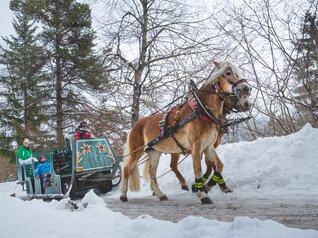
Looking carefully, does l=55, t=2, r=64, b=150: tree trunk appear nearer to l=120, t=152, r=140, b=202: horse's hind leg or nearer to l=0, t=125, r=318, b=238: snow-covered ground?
l=0, t=125, r=318, b=238: snow-covered ground

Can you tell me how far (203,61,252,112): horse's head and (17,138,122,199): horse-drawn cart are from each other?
156 inches

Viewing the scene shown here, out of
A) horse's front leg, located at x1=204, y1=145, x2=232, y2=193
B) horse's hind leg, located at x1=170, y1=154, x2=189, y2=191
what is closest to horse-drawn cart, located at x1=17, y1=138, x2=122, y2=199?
horse's hind leg, located at x1=170, y1=154, x2=189, y2=191

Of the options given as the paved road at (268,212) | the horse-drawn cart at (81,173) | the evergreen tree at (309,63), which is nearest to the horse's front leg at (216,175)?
the paved road at (268,212)

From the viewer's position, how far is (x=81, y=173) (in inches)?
355

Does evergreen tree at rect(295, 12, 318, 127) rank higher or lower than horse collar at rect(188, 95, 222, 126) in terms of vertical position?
higher

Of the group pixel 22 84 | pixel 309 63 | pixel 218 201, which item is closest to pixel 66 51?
pixel 22 84

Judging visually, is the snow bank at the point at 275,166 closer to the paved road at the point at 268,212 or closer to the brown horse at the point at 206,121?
the paved road at the point at 268,212

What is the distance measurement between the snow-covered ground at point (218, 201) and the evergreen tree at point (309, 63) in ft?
9.61

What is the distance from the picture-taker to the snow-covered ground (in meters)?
2.81

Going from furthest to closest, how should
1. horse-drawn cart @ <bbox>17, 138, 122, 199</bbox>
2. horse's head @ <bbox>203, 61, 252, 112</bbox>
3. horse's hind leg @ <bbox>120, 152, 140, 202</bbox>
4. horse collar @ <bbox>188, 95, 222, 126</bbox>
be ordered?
horse-drawn cart @ <bbox>17, 138, 122, 199</bbox>, horse's hind leg @ <bbox>120, 152, 140, 202</bbox>, horse collar @ <bbox>188, 95, 222, 126</bbox>, horse's head @ <bbox>203, 61, 252, 112</bbox>

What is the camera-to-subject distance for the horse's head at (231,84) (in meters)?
5.25

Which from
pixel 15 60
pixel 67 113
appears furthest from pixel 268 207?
pixel 15 60

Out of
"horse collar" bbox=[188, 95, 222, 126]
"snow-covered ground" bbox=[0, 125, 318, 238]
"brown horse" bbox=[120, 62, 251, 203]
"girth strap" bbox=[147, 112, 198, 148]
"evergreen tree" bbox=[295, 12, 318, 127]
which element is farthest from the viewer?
"evergreen tree" bbox=[295, 12, 318, 127]

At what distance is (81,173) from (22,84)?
16.0m
